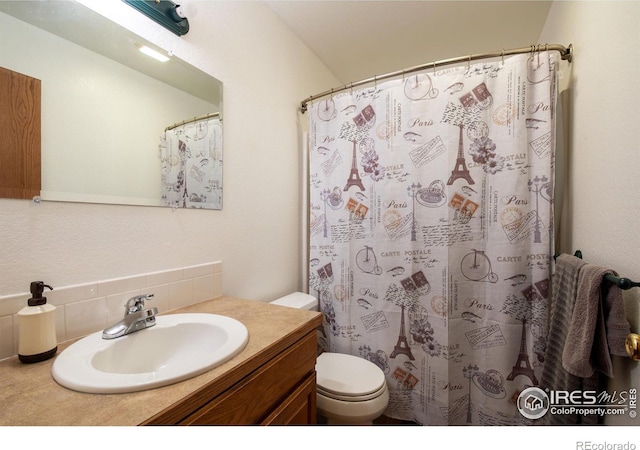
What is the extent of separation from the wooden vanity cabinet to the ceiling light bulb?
3.65 ft

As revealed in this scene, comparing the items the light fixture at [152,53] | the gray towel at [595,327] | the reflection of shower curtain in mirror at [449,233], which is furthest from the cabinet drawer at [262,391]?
the light fixture at [152,53]

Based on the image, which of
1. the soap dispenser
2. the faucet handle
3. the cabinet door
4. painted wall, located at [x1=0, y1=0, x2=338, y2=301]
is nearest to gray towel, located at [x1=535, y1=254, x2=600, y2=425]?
the cabinet door

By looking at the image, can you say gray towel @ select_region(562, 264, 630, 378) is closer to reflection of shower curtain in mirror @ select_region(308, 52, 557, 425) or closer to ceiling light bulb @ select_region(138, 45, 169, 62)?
reflection of shower curtain in mirror @ select_region(308, 52, 557, 425)

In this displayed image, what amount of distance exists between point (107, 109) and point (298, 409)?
45.6 inches

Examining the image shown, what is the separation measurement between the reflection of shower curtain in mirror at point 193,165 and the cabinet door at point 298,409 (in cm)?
81

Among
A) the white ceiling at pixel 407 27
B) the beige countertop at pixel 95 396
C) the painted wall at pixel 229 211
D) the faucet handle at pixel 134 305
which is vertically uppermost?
the white ceiling at pixel 407 27

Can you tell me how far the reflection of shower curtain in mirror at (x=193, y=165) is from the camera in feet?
3.26

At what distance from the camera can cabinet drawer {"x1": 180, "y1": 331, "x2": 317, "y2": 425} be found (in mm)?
553

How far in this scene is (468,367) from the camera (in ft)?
4.16

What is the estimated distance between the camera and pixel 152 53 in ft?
3.09

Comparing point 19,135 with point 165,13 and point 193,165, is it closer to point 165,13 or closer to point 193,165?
point 193,165

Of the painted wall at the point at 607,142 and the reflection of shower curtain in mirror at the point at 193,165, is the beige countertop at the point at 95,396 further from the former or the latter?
the painted wall at the point at 607,142

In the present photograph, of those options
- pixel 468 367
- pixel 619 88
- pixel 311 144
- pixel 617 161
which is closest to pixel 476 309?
pixel 468 367
